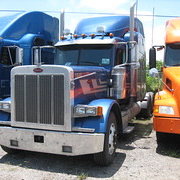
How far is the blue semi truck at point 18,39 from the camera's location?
791 centimetres

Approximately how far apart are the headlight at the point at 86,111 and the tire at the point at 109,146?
1.38ft

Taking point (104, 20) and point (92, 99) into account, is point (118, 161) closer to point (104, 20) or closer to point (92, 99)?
point (92, 99)

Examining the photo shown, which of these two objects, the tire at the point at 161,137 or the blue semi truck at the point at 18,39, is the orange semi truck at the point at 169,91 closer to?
the tire at the point at 161,137

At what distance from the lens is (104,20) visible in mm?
7414

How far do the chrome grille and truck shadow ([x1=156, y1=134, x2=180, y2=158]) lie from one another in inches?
98.4

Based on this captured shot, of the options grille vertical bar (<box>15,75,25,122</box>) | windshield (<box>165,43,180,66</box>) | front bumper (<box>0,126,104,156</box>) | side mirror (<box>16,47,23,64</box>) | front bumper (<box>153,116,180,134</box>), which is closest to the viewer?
front bumper (<box>0,126,104,156</box>)

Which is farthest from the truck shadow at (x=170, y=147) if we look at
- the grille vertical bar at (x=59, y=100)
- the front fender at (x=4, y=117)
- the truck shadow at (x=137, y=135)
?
the front fender at (x=4, y=117)

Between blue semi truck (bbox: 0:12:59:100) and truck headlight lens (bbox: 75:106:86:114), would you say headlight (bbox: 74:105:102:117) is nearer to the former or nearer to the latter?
truck headlight lens (bbox: 75:106:86:114)

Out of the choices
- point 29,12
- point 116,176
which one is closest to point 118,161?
point 116,176

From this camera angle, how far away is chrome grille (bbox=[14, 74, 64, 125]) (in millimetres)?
4449

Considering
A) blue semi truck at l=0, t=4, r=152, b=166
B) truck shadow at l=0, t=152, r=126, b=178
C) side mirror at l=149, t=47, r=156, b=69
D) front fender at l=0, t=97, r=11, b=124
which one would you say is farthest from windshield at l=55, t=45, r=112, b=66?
truck shadow at l=0, t=152, r=126, b=178

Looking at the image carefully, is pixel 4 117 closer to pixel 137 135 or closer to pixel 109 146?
pixel 109 146

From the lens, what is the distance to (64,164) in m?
4.90

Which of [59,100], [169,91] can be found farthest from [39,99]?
[169,91]
